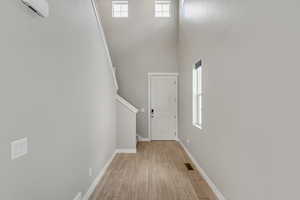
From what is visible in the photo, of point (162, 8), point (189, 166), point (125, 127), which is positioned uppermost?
point (162, 8)

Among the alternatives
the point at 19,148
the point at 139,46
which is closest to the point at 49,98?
the point at 19,148

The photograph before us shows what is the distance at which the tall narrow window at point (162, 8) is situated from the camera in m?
6.38

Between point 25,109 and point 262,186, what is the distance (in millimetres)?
1919

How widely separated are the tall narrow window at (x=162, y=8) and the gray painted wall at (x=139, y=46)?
162 millimetres

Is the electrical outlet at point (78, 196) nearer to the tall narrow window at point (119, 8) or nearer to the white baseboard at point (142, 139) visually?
the white baseboard at point (142, 139)

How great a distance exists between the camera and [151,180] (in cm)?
320

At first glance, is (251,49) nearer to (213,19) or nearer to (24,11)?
(213,19)

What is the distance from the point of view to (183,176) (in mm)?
3354

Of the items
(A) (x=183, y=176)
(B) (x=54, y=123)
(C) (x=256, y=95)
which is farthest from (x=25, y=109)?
(A) (x=183, y=176)

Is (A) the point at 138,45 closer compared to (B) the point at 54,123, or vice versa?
(B) the point at 54,123

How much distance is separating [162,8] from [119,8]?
1456 mm

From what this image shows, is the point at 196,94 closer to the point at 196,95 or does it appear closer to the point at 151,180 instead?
the point at 196,95

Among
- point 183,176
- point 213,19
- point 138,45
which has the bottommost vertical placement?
point 183,176

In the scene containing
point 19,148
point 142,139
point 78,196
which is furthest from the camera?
point 142,139
